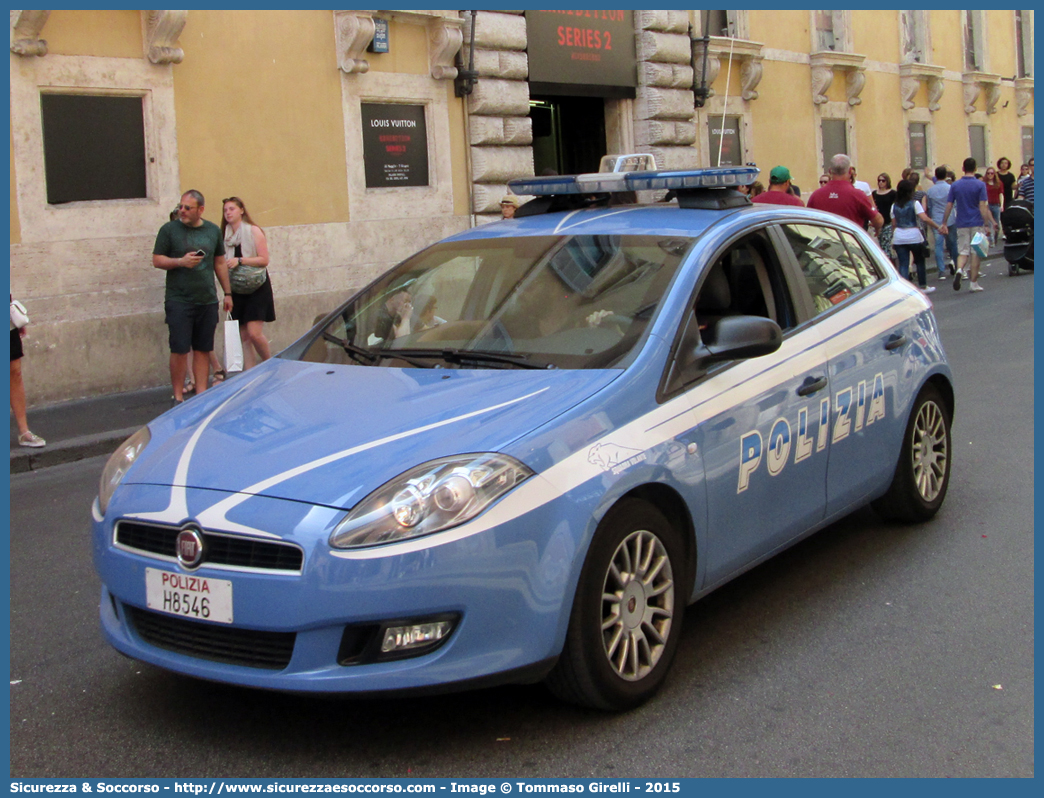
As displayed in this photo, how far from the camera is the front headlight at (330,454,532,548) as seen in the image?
10.7 ft

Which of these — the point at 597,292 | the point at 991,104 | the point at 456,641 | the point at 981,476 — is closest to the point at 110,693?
the point at 456,641

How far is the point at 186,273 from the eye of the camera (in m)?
10.4

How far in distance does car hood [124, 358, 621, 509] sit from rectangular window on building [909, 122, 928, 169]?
2378 cm

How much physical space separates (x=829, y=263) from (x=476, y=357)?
5.97 ft

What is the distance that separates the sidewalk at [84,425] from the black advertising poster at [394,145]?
3.98m

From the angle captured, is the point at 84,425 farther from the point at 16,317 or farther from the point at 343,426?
the point at 343,426

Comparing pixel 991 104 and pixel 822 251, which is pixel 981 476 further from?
pixel 991 104

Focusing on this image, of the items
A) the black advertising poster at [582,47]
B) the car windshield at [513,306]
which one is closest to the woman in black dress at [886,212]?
the black advertising poster at [582,47]

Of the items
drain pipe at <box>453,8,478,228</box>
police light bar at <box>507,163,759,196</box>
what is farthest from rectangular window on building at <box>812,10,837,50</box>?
police light bar at <box>507,163,759,196</box>

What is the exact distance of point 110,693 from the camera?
4.08 metres

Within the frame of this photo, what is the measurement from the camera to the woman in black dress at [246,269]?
1119 cm

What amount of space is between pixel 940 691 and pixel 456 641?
63.7 inches

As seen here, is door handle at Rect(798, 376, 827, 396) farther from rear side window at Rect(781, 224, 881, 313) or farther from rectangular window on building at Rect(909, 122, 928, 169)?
rectangular window on building at Rect(909, 122, 928, 169)

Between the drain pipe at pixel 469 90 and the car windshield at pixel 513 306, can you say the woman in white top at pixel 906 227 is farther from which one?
the car windshield at pixel 513 306
